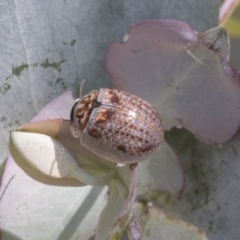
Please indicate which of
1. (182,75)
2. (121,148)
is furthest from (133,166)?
(182,75)

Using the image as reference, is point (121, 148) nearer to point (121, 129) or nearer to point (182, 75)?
point (121, 129)

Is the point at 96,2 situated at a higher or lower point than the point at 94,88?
higher

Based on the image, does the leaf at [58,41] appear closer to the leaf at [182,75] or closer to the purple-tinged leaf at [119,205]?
the leaf at [182,75]

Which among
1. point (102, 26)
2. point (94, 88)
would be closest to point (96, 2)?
point (102, 26)

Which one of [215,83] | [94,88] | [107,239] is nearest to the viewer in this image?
[107,239]

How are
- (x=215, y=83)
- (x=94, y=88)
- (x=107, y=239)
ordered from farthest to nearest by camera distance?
(x=94, y=88)
(x=215, y=83)
(x=107, y=239)

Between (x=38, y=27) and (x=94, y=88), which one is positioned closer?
(x=38, y=27)

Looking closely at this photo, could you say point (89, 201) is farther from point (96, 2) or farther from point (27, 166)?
point (96, 2)
